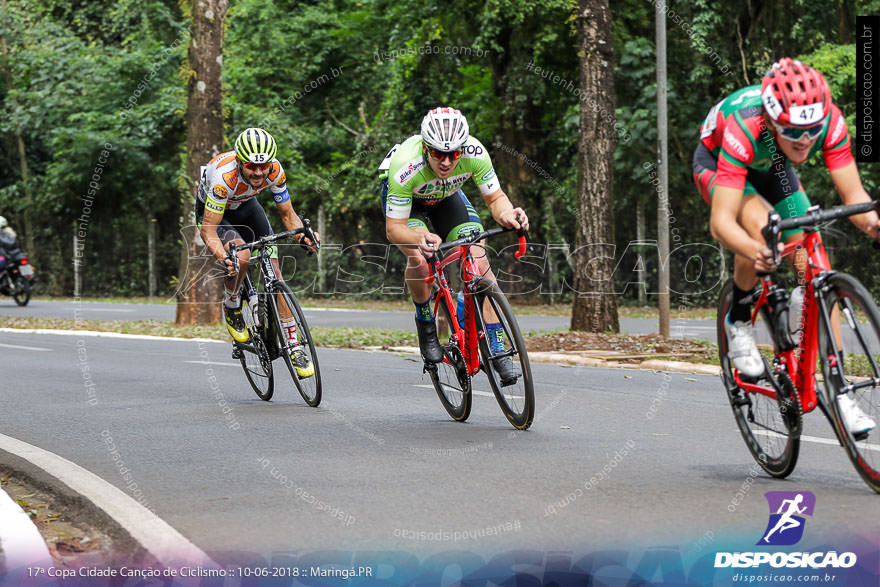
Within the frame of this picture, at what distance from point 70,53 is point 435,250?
1254 inches

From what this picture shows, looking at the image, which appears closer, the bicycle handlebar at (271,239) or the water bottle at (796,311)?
the water bottle at (796,311)

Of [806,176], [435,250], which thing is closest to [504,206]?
[435,250]

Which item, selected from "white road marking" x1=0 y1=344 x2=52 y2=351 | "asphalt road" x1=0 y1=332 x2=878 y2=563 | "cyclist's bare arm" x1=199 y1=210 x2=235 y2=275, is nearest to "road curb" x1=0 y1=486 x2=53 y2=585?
"asphalt road" x1=0 y1=332 x2=878 y2=563

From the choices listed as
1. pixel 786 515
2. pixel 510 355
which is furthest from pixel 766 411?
pixel 510 355

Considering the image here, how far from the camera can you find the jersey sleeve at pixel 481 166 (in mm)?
7914

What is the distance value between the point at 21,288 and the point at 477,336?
22031 millimetres

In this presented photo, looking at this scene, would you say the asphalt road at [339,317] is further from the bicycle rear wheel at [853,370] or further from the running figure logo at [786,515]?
the bicycle rear wheel at [853,370]

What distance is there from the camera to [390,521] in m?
5.23

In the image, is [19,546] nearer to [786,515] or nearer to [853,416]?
[786,515]

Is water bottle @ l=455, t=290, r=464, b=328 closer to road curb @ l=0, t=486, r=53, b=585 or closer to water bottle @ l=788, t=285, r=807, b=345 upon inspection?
water bottle @ l=788, t=285, r=807, b=345

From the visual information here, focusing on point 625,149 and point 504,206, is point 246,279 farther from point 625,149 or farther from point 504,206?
point 625,149

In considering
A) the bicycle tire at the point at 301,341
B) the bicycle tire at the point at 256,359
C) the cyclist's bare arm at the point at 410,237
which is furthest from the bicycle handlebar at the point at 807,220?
the bicycle tire at the point at 256,359

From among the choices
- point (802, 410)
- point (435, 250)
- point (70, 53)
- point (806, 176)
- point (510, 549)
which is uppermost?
point (70, 53)

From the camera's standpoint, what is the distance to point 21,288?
89.8ft
